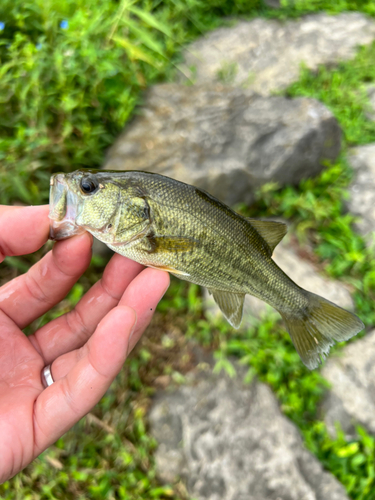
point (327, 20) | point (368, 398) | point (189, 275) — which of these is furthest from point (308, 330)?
point (327, 20)

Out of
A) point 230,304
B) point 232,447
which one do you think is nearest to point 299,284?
point 230,304

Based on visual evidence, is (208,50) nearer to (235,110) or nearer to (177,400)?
(235,110)

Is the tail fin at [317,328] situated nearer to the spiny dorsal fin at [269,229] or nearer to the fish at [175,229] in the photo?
the fish at [175,229]

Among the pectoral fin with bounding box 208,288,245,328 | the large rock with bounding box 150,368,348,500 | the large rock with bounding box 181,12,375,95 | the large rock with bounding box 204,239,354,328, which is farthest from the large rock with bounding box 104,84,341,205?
the large rock with bounding box 150,368,348,500

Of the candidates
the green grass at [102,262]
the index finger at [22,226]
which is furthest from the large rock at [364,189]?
the index finger at [22,226]

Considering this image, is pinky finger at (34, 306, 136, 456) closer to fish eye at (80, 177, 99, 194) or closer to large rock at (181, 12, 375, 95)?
fish eye at (80, 177, 99, 194)

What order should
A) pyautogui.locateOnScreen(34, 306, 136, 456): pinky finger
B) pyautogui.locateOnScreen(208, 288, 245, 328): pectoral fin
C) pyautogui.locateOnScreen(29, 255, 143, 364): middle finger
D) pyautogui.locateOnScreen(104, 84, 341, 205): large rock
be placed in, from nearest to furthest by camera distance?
pyautogui.locateOnScreen(34, 306, 136, 456): pinky finger → pyautogui.locateOnScreen(29, 255, 143, 364): middle finger → pyautogui.locateOnScreen(208, 288, 245, 328): pectoral fin → pyautogui.locateOnScreen(104, 84, 341, 205): large rock
